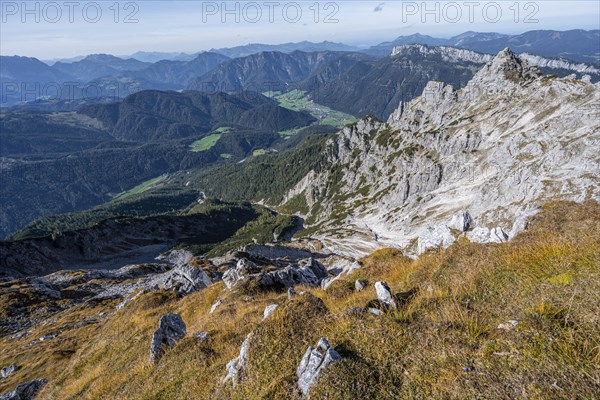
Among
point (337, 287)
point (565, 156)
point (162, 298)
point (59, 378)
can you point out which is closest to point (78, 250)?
point (162, 298)

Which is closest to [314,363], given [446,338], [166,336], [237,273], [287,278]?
[446,338]

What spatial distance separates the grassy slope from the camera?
630cm

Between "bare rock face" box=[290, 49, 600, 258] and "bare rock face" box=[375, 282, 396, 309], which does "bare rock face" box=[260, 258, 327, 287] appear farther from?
"bare rock face" box=[290, 49, 600, 258]

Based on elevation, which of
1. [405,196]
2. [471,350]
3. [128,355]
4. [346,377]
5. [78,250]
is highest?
[471,350]

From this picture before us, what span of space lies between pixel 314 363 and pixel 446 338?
3.41 meters

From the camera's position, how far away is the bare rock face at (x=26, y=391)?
71.1 feet

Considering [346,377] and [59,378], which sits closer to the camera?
[346,377]

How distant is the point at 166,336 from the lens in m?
16.8

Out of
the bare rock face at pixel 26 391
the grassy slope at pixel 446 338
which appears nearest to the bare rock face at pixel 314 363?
the grassy slope at pixel 446 338

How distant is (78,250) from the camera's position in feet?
548

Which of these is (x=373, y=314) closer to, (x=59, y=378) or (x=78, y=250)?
(x=59, y=378)

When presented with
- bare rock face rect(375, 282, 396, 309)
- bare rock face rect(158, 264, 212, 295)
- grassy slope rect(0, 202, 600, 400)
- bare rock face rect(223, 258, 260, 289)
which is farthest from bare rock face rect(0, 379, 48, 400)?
bare rock face rect(375, 282, 396, 309)

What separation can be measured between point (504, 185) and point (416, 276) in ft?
441

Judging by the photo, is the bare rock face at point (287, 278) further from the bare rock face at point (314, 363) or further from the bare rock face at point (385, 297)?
the bare rock face at point (314, 363)
